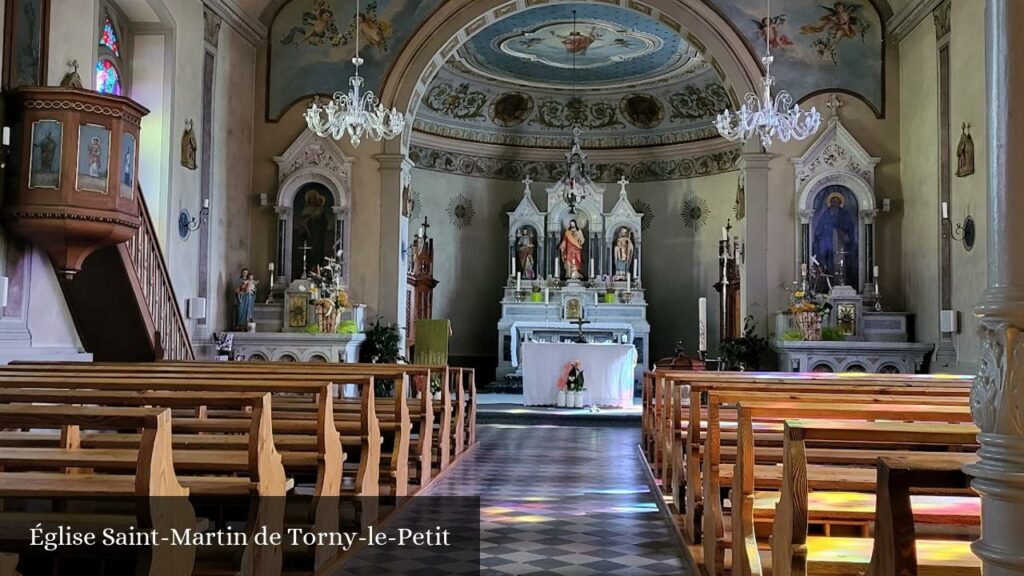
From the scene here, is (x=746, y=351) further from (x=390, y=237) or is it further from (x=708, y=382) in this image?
(x=708, y=382)

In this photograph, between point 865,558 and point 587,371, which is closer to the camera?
point 865,558

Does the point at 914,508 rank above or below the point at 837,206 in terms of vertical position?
below

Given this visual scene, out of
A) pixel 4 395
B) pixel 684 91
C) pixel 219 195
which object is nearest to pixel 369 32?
pixel 219 195

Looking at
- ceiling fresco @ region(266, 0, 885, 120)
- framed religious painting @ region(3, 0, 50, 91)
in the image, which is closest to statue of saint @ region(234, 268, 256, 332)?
ceiling fresco @ region(266, 0, 885, 120)

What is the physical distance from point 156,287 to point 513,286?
855cm

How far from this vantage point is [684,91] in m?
17.7

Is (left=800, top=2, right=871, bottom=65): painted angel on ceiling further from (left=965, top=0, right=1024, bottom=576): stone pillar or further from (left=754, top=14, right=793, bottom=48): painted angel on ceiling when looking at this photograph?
(left=965, top=0, right=1024, bottom=576): stone pillar

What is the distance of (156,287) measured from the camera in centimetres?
990

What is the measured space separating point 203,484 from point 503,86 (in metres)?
15.2

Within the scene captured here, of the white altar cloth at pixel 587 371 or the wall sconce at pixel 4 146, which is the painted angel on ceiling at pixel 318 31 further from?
the wall sconce at pixel 4 146

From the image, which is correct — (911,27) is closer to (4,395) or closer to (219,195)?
(219,195)

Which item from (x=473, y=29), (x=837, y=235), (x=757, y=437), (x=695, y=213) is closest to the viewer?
(x=757, y=437)

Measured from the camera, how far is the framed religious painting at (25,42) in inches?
316

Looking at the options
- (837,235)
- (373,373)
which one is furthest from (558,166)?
(373,373)
